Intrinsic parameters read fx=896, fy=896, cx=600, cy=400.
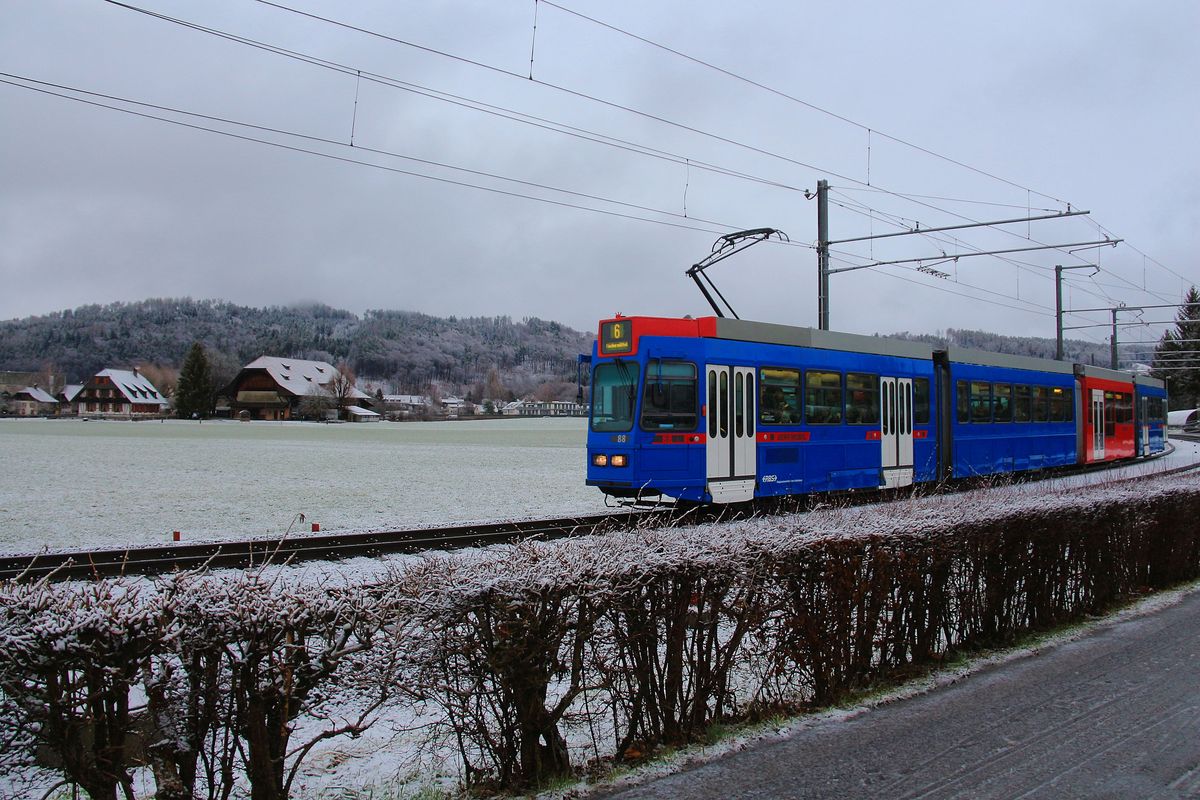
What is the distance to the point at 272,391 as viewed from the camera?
121438mm

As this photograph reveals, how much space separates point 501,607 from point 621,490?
1134 centimetres

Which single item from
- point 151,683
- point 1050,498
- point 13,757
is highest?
A: point 1050,498

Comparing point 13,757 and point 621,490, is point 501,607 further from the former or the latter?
point 621,490

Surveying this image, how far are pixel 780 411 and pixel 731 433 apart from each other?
59.6 inches

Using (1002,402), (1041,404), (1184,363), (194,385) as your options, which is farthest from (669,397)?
(194,385)

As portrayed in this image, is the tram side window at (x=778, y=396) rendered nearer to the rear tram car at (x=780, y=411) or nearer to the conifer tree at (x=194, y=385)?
the rear tram car at (x=780, y=411)

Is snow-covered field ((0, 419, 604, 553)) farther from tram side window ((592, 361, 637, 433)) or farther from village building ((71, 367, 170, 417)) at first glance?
village building ((71, 367, 170, 417))

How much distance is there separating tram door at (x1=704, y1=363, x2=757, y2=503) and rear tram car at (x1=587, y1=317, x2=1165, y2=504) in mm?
25

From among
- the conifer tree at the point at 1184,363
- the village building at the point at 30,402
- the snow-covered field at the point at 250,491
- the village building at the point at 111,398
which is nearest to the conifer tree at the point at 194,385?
the village building at the point at 111,398

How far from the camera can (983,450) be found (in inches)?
922

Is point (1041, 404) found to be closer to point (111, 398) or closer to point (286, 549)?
point (286, 549)

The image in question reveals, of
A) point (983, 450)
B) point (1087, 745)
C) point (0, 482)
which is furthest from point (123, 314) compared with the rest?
point (1087, 745)

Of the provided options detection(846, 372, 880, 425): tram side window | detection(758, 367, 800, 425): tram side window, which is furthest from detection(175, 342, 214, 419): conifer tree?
detection(758, 367, 800, 425): tram side window

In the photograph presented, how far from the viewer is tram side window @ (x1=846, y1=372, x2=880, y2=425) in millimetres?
18641
